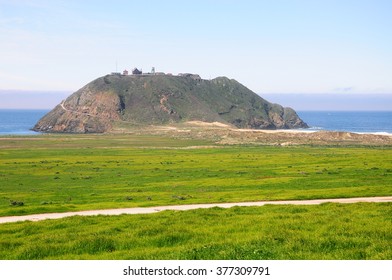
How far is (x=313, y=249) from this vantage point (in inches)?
676

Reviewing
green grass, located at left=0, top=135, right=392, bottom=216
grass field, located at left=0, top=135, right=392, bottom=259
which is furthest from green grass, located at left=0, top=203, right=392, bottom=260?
green grass, located at left=0, top=135, right=392, bottom=216

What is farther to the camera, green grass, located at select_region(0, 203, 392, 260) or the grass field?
the grass field

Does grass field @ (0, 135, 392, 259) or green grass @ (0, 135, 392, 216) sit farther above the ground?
grass field @ (0, 135, 392, 259)

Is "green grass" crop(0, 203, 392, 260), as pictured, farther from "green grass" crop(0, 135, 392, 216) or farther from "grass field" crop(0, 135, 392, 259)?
"green grass" crop(0, 135, 392, 216)

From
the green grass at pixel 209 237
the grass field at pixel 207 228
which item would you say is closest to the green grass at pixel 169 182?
the grass field at pixel 207 228

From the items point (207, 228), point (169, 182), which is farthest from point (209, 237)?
point (169, 182)

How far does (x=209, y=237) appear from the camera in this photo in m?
20.5

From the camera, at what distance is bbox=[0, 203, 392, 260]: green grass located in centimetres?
1680

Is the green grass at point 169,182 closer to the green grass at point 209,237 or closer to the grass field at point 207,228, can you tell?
the grass field at point 207,228

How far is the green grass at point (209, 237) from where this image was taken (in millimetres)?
16797

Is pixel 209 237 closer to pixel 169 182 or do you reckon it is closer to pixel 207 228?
pixel 207 228

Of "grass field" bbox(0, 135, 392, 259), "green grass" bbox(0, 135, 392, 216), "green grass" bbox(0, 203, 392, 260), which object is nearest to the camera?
"green grass" bbox(0, 203, 392, 260)
